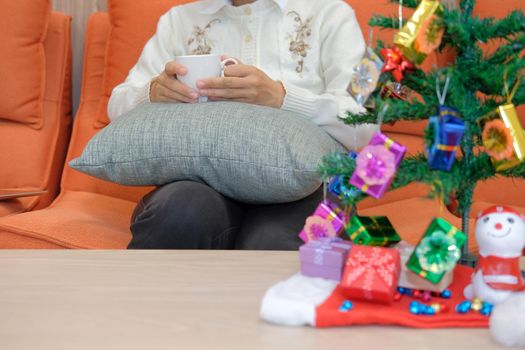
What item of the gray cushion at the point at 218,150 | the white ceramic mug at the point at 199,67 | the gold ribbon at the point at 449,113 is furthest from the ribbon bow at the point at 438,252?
the white ceramic mug at the point at 199,67

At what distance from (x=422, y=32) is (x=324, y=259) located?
9.8 inches

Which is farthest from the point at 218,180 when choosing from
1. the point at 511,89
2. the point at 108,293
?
the point at 511,89

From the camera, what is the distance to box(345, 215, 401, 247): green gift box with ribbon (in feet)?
2.42

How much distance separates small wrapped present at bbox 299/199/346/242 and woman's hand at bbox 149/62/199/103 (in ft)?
1.67

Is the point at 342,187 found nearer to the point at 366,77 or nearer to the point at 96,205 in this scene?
the point at 366,77

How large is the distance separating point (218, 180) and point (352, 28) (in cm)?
49

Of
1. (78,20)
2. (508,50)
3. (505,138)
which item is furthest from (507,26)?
(78,20)

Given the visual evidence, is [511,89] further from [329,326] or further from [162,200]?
[162,200]

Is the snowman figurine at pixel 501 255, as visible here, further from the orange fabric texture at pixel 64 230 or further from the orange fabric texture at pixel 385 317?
the orange fabric texture at pixel 64 230

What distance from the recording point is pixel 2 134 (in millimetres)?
1691

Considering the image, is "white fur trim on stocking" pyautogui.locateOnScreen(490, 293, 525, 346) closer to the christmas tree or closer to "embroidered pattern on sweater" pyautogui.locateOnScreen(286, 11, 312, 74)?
the christmas tree

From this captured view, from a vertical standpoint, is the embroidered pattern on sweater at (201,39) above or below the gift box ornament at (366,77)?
below

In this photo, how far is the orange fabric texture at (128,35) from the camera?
67.7 inches

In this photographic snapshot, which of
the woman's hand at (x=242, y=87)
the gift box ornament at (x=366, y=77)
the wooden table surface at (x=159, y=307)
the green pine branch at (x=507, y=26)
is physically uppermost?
the green pine branch at (x=507, y=26)
